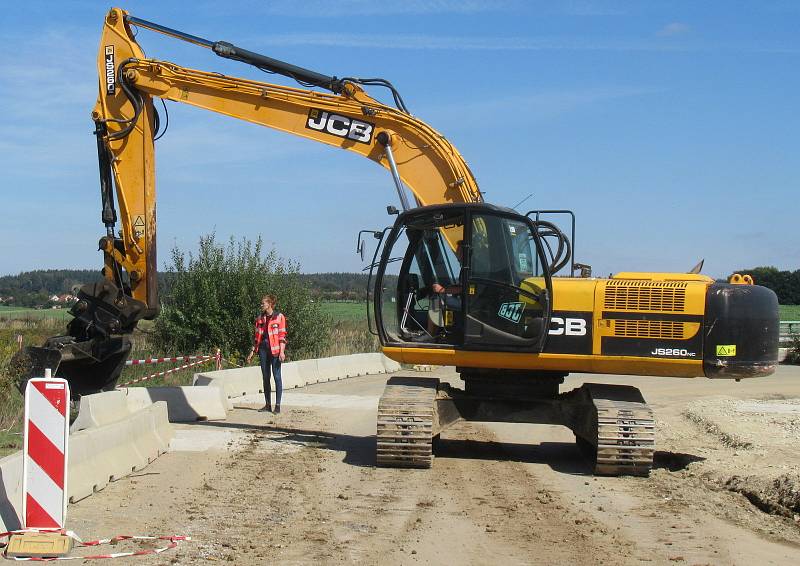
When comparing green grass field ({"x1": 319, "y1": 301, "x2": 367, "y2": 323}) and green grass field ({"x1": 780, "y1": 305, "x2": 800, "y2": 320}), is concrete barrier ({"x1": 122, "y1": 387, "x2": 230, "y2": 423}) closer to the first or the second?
green grass field ({"x1": 319, "y1": 301, "x2": 367, "y2": 323})

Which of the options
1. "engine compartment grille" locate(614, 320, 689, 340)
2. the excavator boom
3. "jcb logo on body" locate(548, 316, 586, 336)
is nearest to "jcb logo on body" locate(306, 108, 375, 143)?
the excavator boom

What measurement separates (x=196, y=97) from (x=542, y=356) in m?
5.69

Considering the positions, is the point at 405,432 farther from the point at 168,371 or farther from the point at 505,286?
the point at 168,371

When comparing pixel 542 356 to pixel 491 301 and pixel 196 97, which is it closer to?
pixel 491 301

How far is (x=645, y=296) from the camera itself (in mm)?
10914

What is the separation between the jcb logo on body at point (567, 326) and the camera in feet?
35.9

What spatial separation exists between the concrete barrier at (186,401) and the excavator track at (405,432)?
4826 millimetres

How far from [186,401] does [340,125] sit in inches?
193

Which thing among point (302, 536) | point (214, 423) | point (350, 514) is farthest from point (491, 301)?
point (214, 423)

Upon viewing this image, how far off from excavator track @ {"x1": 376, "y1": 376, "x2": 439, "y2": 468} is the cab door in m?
0.91

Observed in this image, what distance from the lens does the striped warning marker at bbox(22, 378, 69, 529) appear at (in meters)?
6.91

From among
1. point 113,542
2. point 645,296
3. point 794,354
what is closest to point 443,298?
point 645,296

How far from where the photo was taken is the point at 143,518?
26.1ft

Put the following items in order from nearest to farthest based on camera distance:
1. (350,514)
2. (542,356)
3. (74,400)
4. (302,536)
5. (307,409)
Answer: (302,536), (350,514), (542,356), (74,400), (307,409)
